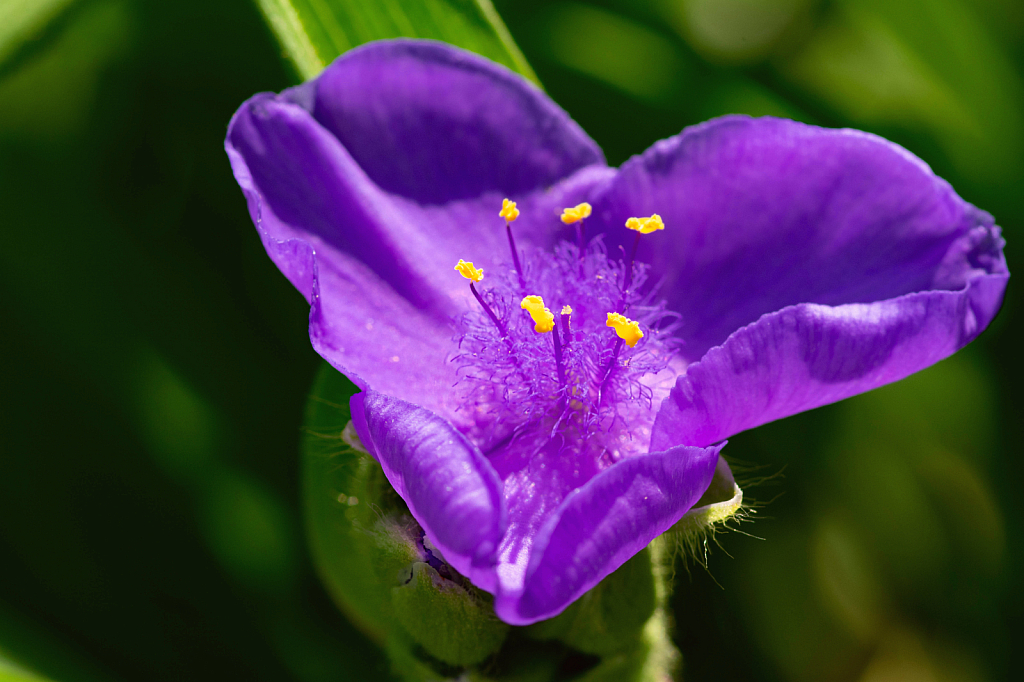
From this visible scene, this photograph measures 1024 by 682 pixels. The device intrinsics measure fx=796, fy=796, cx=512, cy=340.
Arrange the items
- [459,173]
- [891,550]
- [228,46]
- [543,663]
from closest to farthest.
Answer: [543,663] < [459,173] < [228,46] < [891,550]

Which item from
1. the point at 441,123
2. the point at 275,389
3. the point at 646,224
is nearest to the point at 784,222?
the point at 646,224

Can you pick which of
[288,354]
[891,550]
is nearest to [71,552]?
[288,354]

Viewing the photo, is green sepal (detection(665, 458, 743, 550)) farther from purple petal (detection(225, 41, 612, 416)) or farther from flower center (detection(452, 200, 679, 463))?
purple petal (detection(225, 41, 612, 416))

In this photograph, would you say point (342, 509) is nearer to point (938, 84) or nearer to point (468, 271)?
point (468, 271)

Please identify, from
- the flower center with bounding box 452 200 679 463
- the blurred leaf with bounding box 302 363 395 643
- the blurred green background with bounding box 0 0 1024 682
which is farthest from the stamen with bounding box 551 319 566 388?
the blurred green background with bounding box 0 0 1024 682

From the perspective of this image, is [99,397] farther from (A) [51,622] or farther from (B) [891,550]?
(B) [891,550]

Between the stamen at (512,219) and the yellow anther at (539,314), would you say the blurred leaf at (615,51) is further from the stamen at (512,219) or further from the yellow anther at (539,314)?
the yellow anther at (539,314)
